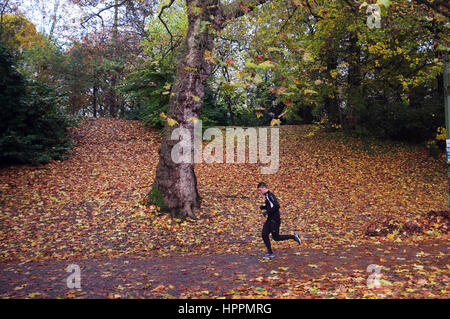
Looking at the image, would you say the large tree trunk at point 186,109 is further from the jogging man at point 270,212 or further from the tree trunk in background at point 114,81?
the tree trunk in background at point 114,81

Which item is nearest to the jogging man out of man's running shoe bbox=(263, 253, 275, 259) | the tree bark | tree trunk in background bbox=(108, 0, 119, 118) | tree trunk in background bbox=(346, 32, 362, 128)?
man's running shoe bbox=(263, 253, 275, 259)

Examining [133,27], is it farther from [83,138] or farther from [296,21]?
[296,21]

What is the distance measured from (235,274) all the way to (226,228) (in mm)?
3708

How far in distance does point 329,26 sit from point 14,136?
1356cm

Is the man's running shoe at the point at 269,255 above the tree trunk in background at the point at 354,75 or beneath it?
beneath

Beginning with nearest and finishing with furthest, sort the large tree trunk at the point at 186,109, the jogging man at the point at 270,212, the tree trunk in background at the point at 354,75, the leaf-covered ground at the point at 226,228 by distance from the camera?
the leaf-covered ground at the point at 226,228
the jogging man at the point at 270,212
the large tree trunk at the point at 186,109
the tree trunk in background at the point at 354,75

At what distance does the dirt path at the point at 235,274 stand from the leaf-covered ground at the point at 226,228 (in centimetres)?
3

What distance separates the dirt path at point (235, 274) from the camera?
18.1 feet

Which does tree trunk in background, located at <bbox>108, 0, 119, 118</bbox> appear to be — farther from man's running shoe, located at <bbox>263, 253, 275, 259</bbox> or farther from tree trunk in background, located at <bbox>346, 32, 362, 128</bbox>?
man's running shoe, located at <bbox>263, 253, 275, 259</bbox>

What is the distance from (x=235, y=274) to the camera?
21.2 feet

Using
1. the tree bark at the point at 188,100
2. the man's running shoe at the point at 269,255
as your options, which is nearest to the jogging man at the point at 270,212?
the man's running shoe at the point at 269,255

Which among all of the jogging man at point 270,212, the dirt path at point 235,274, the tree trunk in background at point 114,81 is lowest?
the dirt path at point 235,274

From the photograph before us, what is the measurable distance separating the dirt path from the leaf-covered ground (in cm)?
Answer: 3
